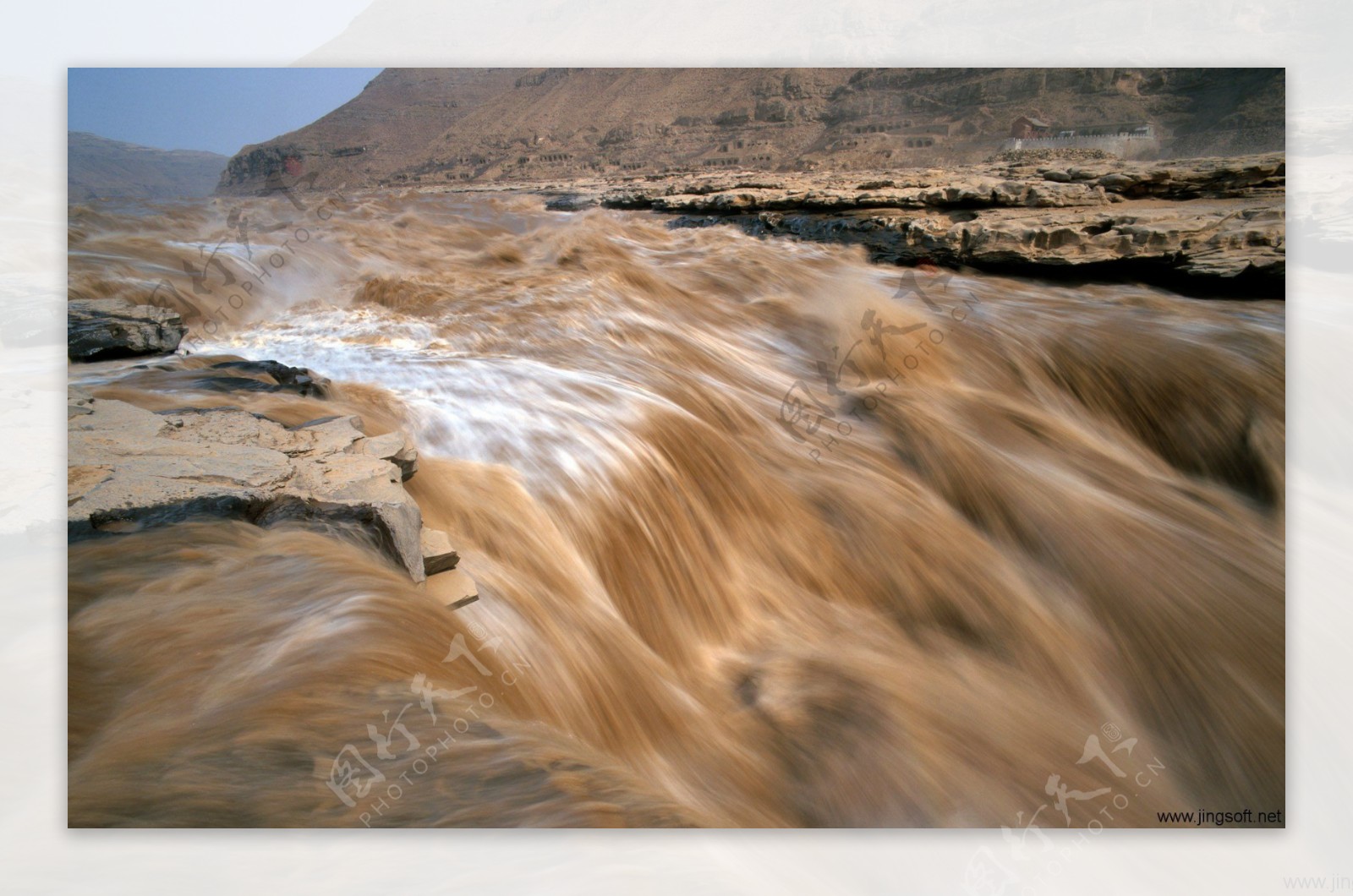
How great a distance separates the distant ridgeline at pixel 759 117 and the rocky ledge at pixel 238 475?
79 centimetres

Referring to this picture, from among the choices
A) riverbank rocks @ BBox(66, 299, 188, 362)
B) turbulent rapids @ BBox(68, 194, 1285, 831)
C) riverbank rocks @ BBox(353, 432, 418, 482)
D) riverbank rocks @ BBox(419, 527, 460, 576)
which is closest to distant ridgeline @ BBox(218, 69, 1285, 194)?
turbulent rapids @ BBox(68, 194, 1285, 831)

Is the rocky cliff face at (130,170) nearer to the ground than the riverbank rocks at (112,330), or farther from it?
farther from it

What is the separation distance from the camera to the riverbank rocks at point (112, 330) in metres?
2.47

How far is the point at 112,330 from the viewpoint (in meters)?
2.46

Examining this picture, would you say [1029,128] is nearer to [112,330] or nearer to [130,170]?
[130,170]

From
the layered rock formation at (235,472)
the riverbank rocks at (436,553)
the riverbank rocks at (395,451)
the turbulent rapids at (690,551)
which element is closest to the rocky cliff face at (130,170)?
the turbulent rapids at (690,551)

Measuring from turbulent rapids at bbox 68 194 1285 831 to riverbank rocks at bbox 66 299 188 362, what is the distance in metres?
0.05

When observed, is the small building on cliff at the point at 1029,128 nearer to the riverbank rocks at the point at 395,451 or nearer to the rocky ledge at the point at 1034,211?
the rocky ledge at the point at 1034,211

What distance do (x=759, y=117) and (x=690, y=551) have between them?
52.8 inches

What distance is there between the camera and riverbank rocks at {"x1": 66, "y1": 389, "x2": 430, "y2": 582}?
2121 millimetres

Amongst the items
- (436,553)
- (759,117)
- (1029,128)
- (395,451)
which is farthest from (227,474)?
(1029,128)

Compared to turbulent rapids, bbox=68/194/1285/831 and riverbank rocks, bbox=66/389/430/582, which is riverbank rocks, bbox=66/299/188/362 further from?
riverbank rocks, bbox=66/389/430/582

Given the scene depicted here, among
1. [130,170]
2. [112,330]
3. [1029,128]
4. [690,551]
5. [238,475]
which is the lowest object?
[690,551]

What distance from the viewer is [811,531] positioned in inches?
101
